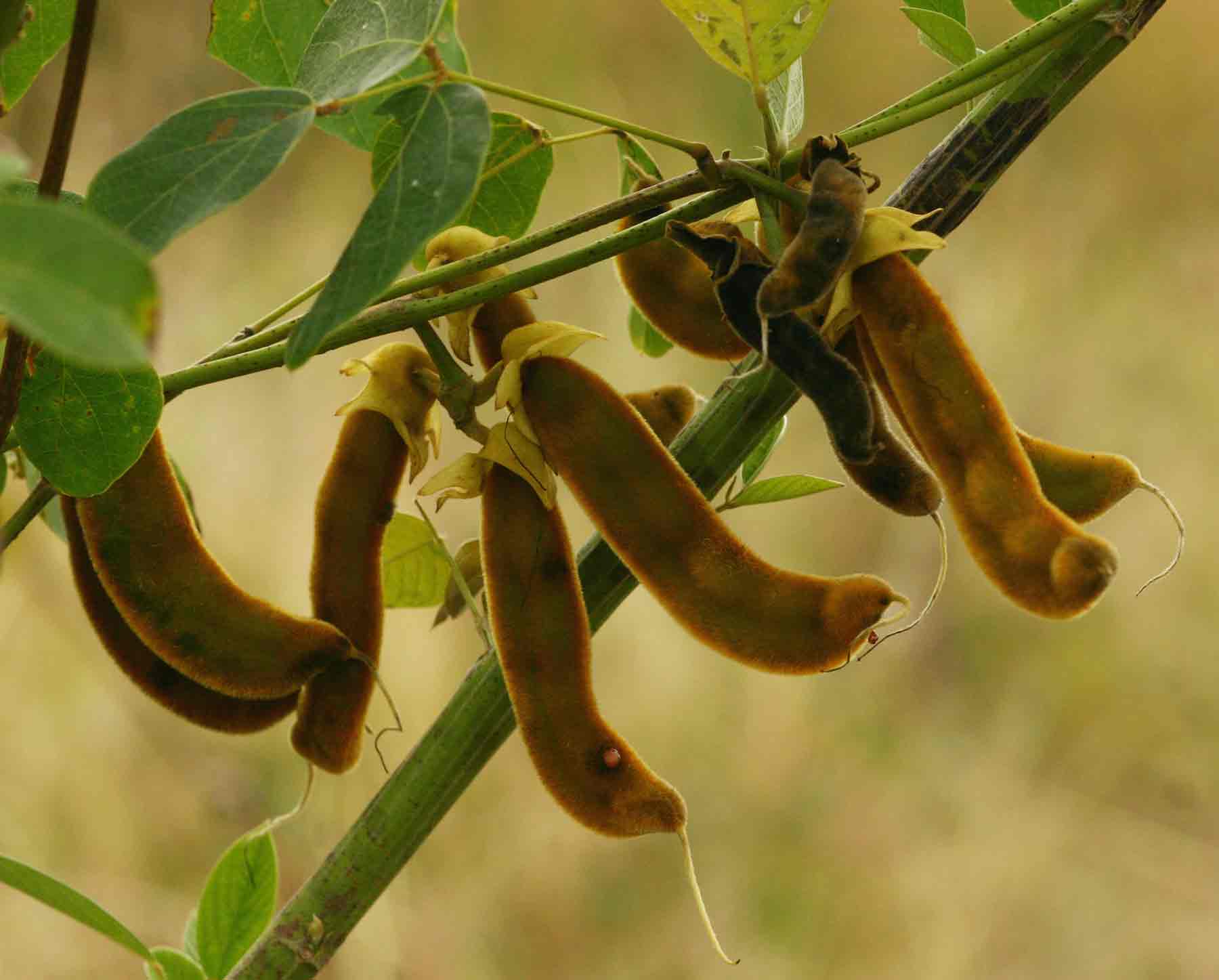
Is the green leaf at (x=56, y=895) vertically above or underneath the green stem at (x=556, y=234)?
underneath

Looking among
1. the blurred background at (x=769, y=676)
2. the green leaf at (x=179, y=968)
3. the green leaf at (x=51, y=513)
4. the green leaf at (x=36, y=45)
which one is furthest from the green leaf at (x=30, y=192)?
the blurred background at (x=769, y=676)

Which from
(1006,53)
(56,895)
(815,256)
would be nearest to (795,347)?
(815,256)

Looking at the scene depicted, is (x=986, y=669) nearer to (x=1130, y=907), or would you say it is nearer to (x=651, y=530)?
(x=1130, y=907)

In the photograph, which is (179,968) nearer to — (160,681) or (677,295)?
(160,681)

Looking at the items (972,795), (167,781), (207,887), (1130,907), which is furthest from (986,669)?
(207,887)

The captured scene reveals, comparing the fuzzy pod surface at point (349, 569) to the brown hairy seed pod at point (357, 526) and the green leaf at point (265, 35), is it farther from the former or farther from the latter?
the green leaf at point (265, 35)

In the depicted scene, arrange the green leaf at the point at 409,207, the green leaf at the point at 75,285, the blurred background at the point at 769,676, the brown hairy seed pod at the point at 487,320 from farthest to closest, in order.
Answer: the blurred background at the point at 769,676 < the brown hairy seed pod at the point at 487,320 < the green leaf at the point at 409,207 < the green leaf at the point at 75,285
